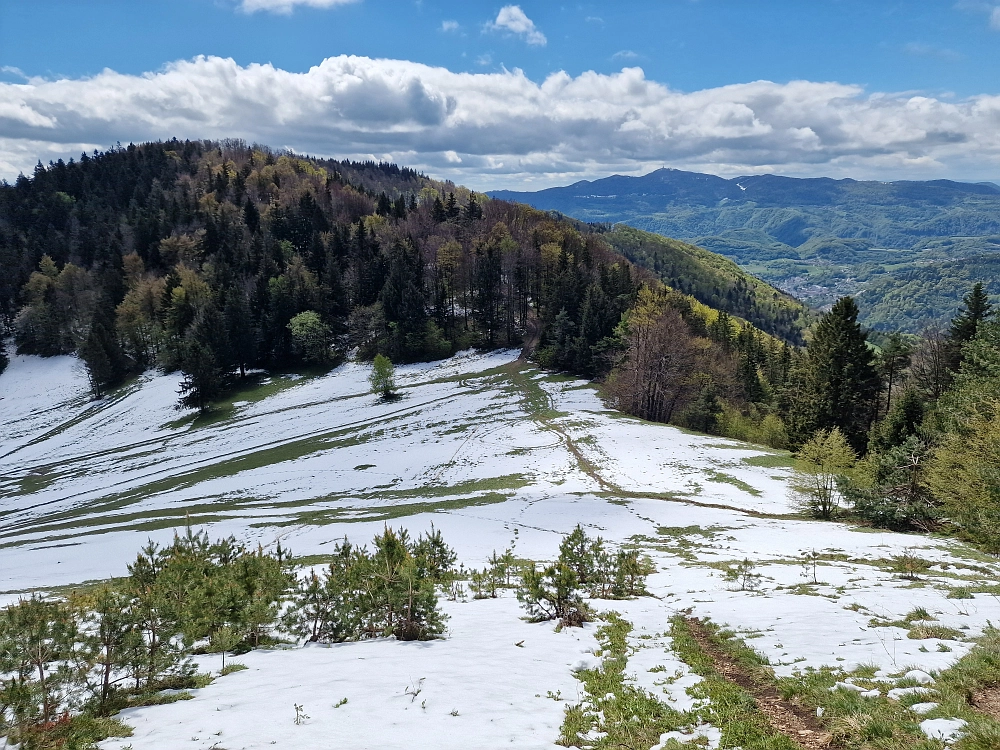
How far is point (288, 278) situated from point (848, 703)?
101631 millimetres

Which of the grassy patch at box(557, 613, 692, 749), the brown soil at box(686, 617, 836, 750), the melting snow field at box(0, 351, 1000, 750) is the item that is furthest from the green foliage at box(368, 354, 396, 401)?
the brown soil at box(686, 617, 836, 750)

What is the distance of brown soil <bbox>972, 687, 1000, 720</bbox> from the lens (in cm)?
681

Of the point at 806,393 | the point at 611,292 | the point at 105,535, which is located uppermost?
the point at 611,292

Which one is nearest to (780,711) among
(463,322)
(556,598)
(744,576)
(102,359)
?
(556,598)

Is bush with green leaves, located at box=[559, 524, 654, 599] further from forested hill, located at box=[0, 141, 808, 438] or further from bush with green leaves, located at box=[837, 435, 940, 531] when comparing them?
forested hill, located at box=[0, 141, 808, 438]

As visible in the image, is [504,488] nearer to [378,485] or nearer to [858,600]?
[378,485]

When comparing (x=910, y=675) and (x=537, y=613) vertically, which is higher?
(x=910, y=675)

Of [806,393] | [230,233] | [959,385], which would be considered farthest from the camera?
[230,233]

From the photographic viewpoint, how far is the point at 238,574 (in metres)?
12.6

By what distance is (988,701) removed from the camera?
711 centimetres

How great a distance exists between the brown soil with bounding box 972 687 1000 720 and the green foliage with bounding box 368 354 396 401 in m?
66.1

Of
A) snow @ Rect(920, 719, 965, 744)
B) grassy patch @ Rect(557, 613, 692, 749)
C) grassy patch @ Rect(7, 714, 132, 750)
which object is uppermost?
snow @ Rect(920, 719, 965, 744)

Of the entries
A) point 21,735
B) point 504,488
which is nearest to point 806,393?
point 504,488

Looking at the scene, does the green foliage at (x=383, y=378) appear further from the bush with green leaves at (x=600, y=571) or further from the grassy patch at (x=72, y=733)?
the grassy patch at (x=72, y=733)
